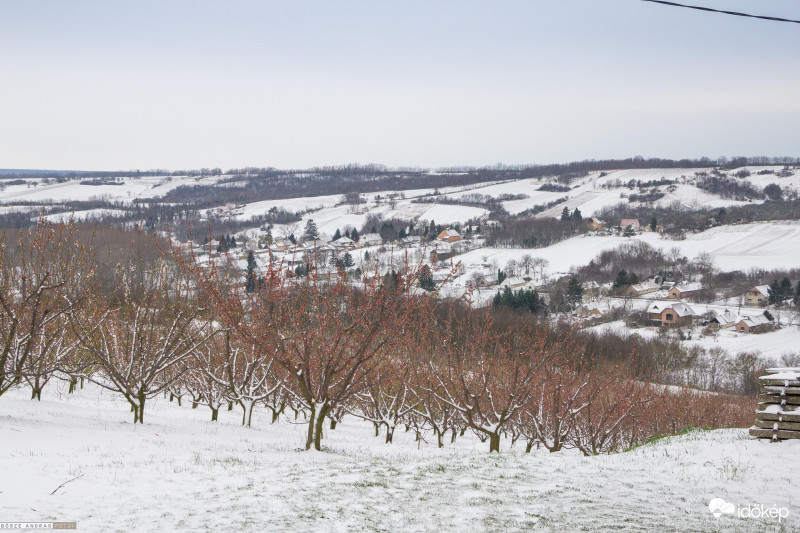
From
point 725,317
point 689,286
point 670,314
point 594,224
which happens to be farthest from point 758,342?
point 594,224

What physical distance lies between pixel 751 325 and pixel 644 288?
23394 mm

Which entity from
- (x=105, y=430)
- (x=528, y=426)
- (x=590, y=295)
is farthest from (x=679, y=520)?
(x=590, y=295)

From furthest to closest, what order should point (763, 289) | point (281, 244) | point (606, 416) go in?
point (281, 244), point (763, 289), point (606, 416)

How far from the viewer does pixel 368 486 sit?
24.5 feet

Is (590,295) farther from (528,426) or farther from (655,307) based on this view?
(528,426)

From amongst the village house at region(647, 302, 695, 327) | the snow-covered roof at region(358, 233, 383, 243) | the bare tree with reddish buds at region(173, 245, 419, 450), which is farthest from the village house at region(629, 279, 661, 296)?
the bare tree with reddish buds at region(173, 245, 419, 450)

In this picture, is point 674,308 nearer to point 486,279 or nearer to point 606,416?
point 486,279

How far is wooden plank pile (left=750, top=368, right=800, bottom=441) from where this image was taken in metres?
9.90

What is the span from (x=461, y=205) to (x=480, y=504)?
171 metres

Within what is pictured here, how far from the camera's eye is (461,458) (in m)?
9.85

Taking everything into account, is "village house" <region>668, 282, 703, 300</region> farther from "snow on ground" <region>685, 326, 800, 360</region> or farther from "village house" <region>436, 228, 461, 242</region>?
"village house" <region>436, 228, 461, 242</region>

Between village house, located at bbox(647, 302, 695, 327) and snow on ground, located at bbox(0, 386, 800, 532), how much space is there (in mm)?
69821

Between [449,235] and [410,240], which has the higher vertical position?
[449,235]

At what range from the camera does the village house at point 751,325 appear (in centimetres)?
7200
